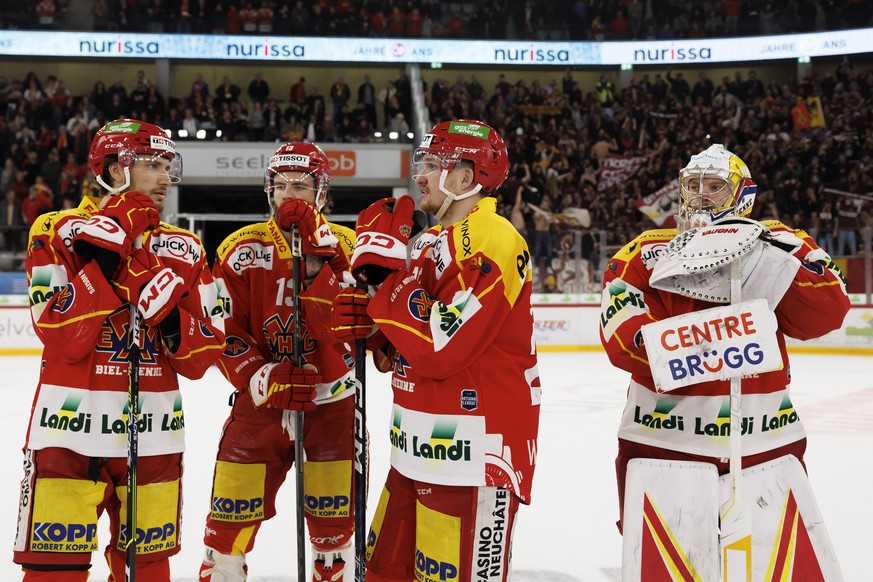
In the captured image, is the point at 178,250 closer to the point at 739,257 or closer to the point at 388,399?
the point at 739,257

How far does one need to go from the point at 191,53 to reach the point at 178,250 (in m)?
16.7

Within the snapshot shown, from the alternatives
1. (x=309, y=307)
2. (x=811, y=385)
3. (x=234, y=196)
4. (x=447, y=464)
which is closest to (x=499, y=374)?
(x=447, y=464)

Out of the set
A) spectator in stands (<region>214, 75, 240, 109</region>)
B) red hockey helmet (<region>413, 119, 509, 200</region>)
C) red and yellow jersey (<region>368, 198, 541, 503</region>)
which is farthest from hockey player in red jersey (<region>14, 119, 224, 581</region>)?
spectator in stands (<region>214, 75, 240, 109</region>)

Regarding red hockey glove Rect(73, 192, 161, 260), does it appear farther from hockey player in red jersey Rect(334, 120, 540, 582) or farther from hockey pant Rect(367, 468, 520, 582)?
hockey pant Rect(367, 468, 520, 582)

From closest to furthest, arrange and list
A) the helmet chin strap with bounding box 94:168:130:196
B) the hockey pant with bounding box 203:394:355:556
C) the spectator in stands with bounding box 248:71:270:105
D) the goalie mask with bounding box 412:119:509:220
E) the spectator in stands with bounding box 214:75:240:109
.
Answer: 1. the goalie mask with bounding box 412:119:509:220
2. the helmet chin strap with bounding box 94:168:130:196
3. the hockey pant with bounding box 203:394:355:556
4. the spectator in stands with bounding box 214:75:240:109
5. the spectator in stands with bounding box 248:71:270:105

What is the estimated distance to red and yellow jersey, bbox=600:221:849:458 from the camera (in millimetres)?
2363

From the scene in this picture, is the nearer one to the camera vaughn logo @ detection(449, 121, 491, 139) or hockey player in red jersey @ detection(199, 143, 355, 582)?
vaughn logo @ detection(449, 121, 491, 139)

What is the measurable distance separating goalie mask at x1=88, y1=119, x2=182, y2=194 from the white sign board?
1466 millimetres

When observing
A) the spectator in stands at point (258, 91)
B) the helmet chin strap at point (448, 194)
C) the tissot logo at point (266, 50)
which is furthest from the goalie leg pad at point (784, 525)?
the tissot logo at point (266, 50)

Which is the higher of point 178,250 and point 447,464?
point 178,250

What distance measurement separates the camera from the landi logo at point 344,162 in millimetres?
16438

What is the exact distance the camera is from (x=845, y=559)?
363cm

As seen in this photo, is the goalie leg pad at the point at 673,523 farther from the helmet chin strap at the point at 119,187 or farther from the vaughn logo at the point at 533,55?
the vaughn logo at the point at 533,55

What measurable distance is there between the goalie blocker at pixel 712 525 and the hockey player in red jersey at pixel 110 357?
1313mm
